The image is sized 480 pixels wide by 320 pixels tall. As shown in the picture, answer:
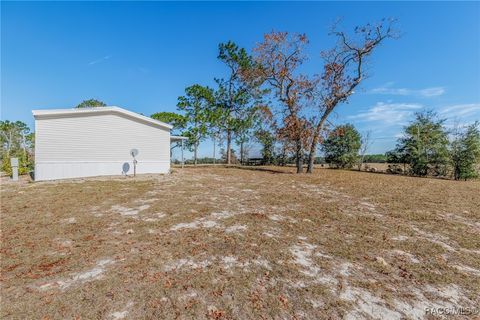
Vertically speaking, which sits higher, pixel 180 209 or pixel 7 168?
pixel 7 168

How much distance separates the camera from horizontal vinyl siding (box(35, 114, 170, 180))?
11.0 meters

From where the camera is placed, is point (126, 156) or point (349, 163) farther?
point (349, 163)

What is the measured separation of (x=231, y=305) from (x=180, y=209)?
3.74 meters

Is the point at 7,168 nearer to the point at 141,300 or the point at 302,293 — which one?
the point at 141,300

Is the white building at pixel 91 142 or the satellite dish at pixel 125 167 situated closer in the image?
the white building at pixel 91 142

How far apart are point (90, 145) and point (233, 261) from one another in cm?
1199

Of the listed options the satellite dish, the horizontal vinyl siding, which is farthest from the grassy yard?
the satellite dish

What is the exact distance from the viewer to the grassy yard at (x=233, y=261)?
7.22 feet

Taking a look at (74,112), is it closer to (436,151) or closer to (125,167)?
(125,167)

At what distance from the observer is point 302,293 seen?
241cm

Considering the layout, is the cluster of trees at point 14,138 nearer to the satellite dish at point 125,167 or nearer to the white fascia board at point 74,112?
the white fascia board at point 74,112

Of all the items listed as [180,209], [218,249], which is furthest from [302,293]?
[180,209]

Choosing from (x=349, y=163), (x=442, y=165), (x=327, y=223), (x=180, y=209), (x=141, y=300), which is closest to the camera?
(x=141, y=300)

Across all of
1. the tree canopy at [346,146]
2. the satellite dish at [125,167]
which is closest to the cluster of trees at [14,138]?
the satellite dish at [125,167]
